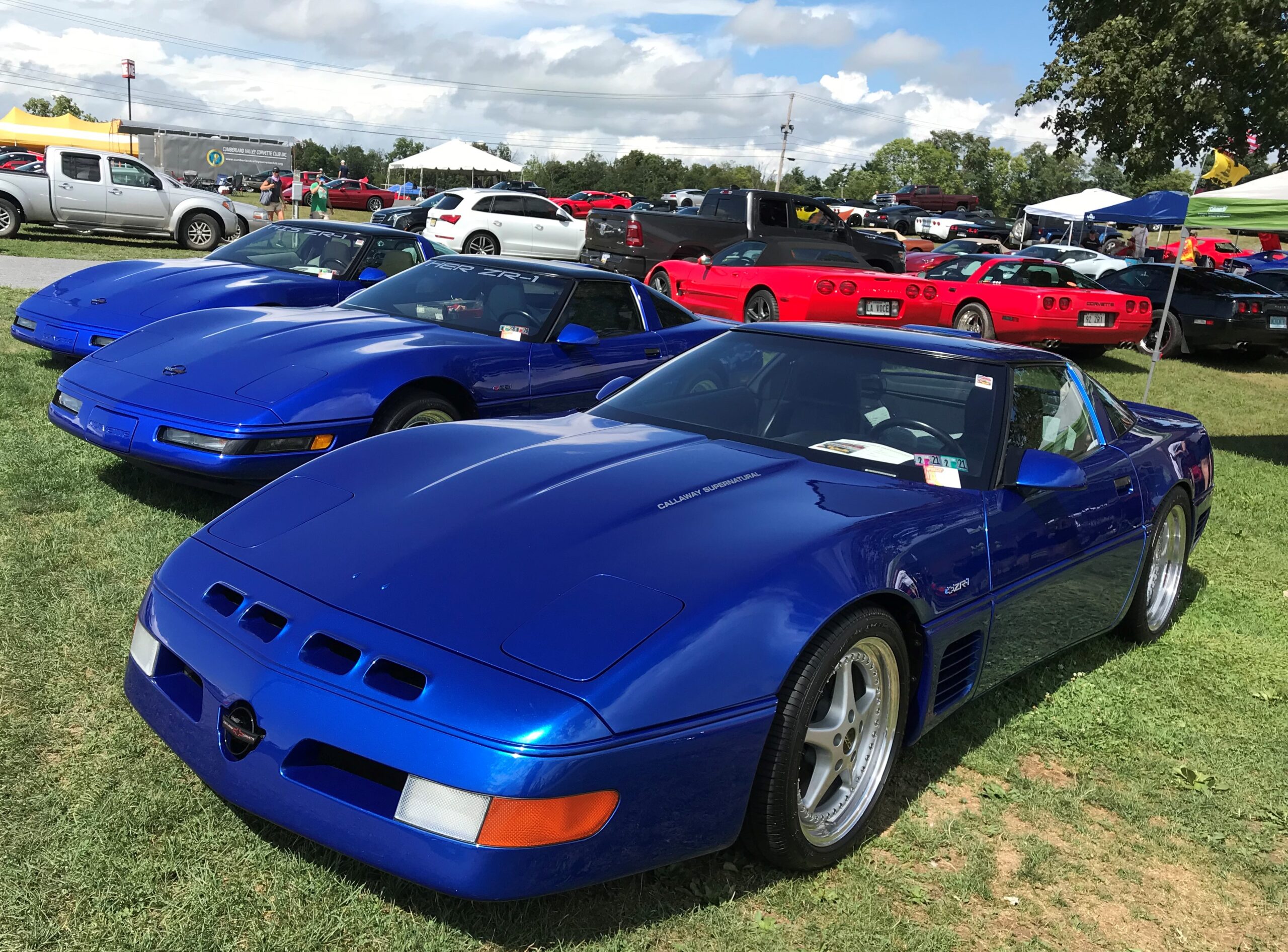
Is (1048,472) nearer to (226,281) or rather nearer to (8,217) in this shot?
(226,281)

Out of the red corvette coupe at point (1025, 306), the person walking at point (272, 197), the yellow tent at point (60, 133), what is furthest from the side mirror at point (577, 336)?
the yellow tent at point (60, 133)

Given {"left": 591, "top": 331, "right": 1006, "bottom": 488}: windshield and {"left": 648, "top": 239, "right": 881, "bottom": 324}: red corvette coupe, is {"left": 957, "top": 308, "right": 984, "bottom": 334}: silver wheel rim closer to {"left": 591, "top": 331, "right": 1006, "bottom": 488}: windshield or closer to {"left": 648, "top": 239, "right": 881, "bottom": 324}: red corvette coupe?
{"left": 648, "top": 239, "right": 881, "bottom": 324}: red corvette coupe

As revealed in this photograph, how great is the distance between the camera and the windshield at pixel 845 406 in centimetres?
332

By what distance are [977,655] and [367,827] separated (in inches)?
72.8

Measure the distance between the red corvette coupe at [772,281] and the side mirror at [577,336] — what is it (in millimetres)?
6546

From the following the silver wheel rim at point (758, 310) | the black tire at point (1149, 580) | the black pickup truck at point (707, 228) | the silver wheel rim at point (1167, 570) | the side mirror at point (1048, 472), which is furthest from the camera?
the black pickup truck at point (707, 228)

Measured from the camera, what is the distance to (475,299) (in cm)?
598

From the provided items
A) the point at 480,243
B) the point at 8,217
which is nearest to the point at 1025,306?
the point at 480,243

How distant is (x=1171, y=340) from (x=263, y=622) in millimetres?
15550

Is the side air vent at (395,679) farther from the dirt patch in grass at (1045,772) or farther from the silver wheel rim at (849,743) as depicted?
the dirt patch in grass at (1045,772)

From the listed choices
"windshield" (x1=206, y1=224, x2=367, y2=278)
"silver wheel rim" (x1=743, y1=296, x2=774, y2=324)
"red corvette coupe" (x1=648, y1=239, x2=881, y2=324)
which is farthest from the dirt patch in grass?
"silver wheel rim" (x1=743, y1=296, x2=774, y2=324)

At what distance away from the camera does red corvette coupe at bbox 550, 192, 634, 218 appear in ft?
119

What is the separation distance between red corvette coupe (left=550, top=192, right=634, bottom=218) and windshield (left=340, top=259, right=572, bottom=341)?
29018 mm

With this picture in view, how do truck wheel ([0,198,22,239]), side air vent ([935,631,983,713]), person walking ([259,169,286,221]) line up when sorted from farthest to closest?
person walking ([259,169,286,221]) < truck wheel ([0,198,22,239]) < side air vent ([935,631,983,713])
